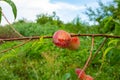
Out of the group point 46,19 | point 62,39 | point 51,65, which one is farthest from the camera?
point 46,19

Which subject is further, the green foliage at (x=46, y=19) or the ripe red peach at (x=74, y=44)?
the green foliage at (x=46, y=19)

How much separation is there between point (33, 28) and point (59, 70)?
28.9ft

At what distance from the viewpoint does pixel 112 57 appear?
1.20 metres

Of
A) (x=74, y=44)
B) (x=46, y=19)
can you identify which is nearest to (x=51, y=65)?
(x=74, y=44)

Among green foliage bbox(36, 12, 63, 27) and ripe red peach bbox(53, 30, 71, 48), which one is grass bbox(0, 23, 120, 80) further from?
green foliage bbox(36, 12, 63, 27)

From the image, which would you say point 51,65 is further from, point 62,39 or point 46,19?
point 46,19

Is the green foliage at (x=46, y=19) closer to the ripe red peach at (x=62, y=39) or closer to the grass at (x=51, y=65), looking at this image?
the grass at (x=51, y=65)

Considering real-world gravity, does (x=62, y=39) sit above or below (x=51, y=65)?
above

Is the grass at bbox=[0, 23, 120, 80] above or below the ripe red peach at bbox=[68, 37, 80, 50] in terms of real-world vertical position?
below

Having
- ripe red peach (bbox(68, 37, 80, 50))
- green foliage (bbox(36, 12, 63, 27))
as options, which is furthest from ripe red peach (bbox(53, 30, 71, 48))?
green foliage (bbox(36, 12, 63, 27))

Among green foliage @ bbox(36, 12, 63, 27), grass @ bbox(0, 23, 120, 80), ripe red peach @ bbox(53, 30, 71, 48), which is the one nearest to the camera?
ripe red peach @ bbox(53, 30, 71, 48)

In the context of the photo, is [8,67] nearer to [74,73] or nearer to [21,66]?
[21,66]

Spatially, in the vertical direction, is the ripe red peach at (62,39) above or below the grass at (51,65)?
above

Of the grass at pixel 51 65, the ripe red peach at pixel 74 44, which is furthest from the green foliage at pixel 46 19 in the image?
the ripe red peach at pixel 74 44
